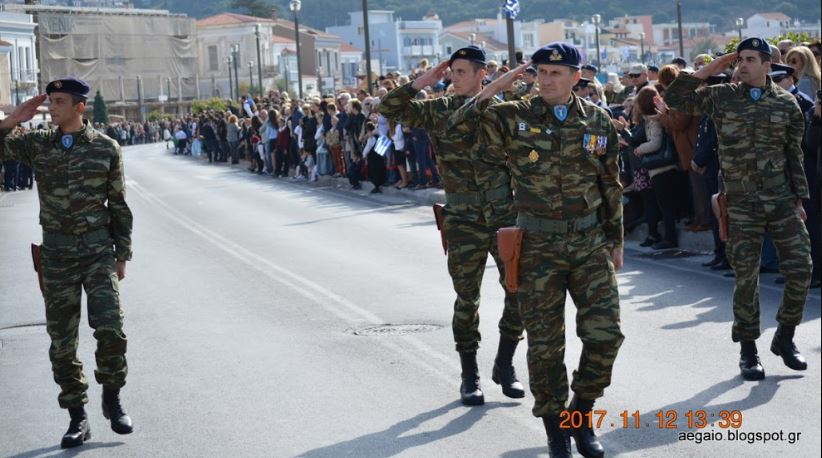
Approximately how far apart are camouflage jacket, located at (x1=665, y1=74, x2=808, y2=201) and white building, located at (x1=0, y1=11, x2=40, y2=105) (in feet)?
288

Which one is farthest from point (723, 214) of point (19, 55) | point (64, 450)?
point (19, 55)

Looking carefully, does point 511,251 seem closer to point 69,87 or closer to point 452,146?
point 452,146

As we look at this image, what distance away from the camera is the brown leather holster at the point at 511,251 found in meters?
6.75

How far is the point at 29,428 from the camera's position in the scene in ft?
27.4

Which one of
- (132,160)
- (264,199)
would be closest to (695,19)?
(132,160)

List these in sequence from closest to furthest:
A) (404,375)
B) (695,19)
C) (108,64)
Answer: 1. (404,375)
2. (108,64)
3. (695,19)

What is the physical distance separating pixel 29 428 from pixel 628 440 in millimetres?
3690

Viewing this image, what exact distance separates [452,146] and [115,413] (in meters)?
2.57

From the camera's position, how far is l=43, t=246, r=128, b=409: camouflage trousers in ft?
26.2

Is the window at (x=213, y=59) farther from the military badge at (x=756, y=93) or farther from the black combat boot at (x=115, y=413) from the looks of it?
the black combat boot at (x=115, y=413)

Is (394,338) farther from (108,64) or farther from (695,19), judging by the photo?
(695,19)

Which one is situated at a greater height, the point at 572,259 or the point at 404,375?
the point at 572,259

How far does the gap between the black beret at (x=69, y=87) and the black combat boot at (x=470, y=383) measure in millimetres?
2784

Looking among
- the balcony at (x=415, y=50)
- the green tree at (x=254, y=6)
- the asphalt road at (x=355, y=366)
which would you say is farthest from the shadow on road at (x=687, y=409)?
the green tree at (x=254, y=6)
